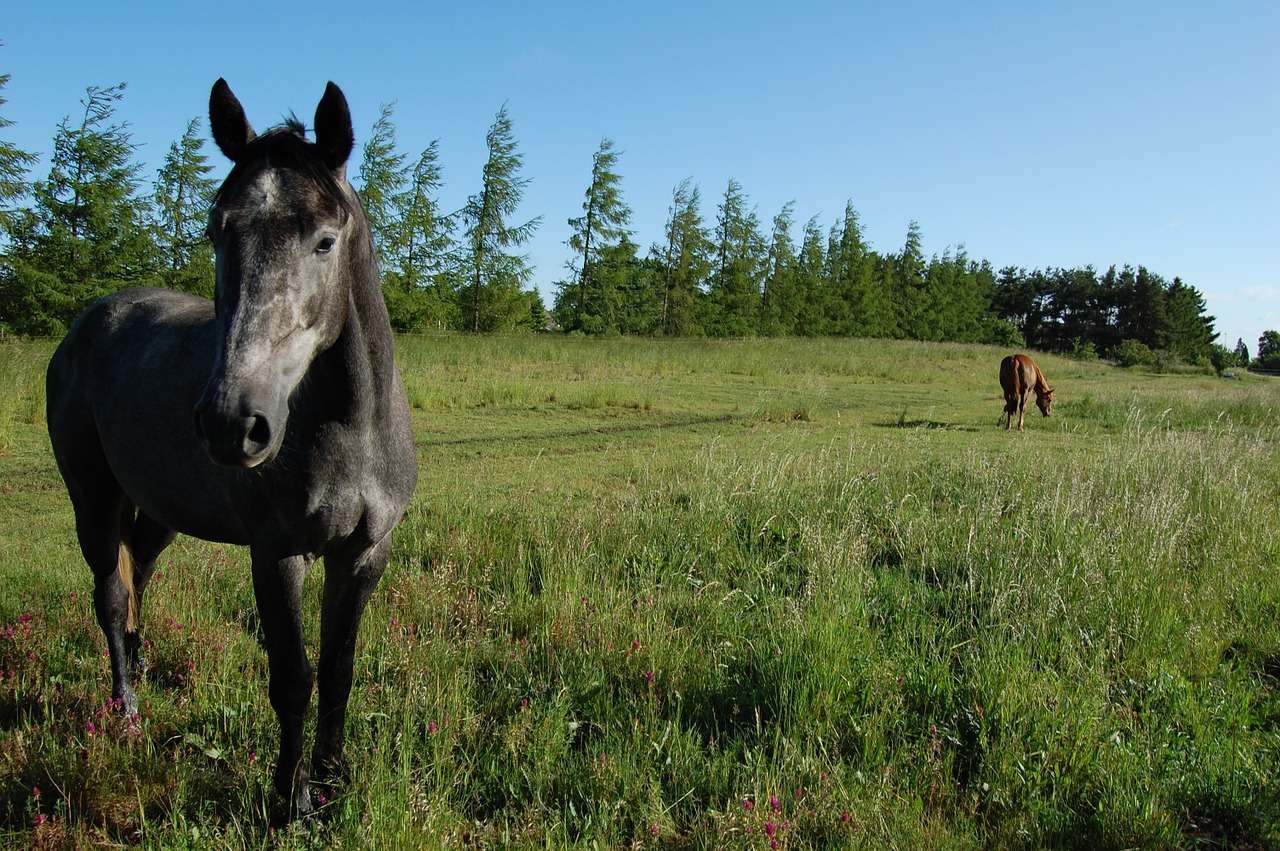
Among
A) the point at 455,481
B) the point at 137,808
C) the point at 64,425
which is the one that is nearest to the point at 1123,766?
the point at 137,808

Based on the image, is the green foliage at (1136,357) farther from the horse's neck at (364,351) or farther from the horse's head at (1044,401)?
the horse's neck at (364,351)

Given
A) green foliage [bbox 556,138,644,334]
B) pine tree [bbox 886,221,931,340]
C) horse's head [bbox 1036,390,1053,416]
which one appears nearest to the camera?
horse's head [bbox 1036,390,1053,416]

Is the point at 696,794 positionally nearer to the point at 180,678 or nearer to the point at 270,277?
the point at 270,277

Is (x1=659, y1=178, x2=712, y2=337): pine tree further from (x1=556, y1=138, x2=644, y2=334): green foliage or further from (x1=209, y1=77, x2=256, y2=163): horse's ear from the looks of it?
(x1=209, y1=77, x2=256, y2=163): horse's ear

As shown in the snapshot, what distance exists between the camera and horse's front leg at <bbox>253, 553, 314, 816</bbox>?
7.59ft

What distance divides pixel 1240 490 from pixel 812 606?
17.4ft

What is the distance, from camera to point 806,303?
49.4 metres

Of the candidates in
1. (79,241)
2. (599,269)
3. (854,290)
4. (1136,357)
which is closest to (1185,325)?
(1136,357)

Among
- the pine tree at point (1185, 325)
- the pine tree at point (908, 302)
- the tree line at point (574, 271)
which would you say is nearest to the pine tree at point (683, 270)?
the tree line at point (574, 271)

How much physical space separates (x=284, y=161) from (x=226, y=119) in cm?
37

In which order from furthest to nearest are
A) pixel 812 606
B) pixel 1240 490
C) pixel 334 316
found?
pixel 1240 490 < pixel 812 606 < pixel 334 316

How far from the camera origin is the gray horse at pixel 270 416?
175 cm

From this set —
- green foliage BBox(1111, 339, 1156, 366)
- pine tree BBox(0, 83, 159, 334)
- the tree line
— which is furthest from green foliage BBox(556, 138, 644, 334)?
green foliage BBox(1111, 339, 1156, 366)

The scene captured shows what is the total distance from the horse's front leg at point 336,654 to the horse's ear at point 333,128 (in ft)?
4.34
